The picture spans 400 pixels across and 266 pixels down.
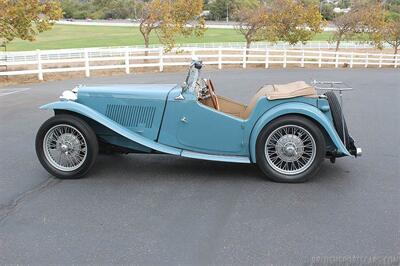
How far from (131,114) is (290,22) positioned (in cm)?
2826

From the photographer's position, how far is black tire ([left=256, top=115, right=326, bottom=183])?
5.60 m

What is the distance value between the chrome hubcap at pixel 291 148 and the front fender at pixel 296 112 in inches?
5.9

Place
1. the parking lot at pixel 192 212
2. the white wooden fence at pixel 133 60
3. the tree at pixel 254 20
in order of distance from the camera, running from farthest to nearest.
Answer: the tree at pixel 254 20
the white wooden fence at pixel 133 60
the parking lot at pixel 192 212

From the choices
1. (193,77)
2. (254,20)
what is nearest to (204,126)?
(193,77)

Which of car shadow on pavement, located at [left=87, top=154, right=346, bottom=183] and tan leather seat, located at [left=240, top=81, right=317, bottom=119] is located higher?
tan leather seat, located at [left=240, top=81, right=317, bottom=119]

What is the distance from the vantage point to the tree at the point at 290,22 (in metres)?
32.2

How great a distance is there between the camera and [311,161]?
5.67m

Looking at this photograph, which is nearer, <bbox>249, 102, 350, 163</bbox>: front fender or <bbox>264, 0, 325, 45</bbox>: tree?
<bbox>249, 102, 350, 163</bbox>: front fender

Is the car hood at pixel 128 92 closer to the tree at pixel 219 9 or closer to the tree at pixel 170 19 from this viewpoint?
the tree at pixel 170 19

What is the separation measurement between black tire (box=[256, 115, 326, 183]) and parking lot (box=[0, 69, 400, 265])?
4.3 inches

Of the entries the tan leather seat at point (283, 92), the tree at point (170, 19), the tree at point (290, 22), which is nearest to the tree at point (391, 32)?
the tree at point (290, 22)

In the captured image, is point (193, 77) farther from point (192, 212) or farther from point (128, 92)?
point (192, 212)

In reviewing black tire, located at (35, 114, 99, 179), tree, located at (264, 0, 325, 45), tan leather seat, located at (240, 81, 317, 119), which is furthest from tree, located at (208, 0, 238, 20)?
black tire, located at (35, 114, 99, 179)

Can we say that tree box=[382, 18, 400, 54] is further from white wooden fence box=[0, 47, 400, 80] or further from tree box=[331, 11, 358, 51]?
white wooden fence box=[0, 47, 400, 80]
